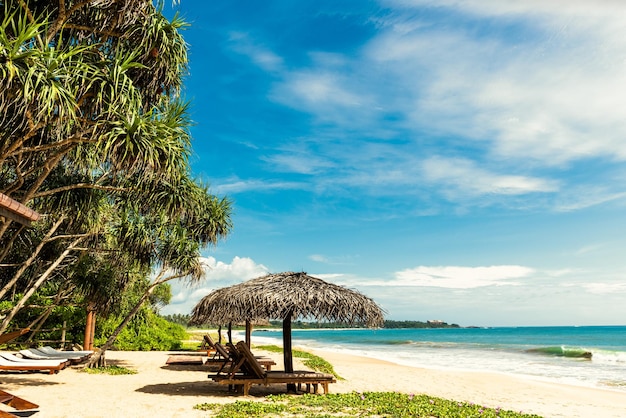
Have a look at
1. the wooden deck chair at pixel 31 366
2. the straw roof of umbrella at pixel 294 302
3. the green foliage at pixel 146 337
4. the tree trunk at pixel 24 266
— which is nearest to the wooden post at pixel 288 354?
the straw roof of umbrella at pixel 294 302

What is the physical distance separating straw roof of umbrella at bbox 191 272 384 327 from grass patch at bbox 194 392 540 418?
142 centimetres

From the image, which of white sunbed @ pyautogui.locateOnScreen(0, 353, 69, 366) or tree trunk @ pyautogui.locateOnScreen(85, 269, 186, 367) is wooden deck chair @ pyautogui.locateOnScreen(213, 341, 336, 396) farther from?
tree trunk @ pyautogui.locateOnScreen(85, 269, 186, 367)

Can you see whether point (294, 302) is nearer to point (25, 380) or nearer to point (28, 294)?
point (28, 294)

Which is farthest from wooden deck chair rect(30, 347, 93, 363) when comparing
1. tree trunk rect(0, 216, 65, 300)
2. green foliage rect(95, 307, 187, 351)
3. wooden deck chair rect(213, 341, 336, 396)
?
green foliage rect(95, 307, 187, 351)

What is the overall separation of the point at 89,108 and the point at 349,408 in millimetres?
5826

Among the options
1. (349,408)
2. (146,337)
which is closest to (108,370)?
(349,408)

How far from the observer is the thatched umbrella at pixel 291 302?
8.88 metres

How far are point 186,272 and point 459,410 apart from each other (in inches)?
289

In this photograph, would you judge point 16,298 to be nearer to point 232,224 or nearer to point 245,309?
point 232,224

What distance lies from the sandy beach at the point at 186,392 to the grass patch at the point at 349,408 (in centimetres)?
Result: 51

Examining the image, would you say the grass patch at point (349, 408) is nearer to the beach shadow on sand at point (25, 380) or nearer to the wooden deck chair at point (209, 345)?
the beach shadow on sand at point (25, 380)

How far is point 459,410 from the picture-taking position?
7.69m

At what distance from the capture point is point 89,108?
686cm

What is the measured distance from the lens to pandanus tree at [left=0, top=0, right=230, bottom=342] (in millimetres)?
5523
